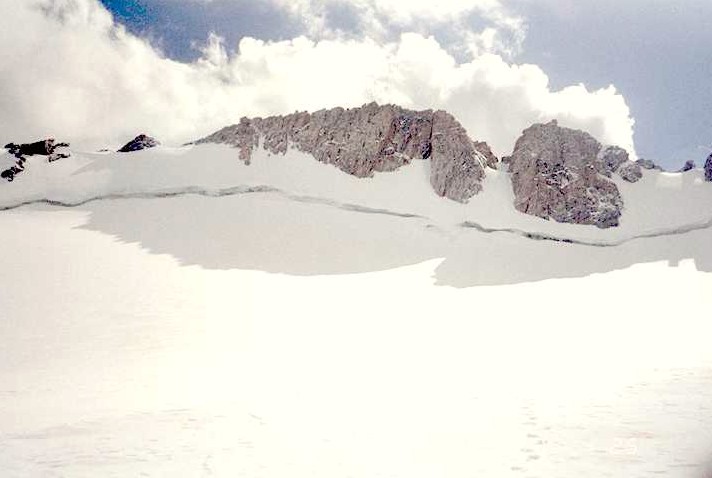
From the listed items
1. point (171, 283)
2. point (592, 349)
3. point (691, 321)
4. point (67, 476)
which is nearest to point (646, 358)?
point (592, 349)

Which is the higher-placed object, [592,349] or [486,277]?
[486,277]

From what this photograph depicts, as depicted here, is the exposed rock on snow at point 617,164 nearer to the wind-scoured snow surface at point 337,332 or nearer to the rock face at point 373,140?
the wind-scoured snow surface at point 337,332

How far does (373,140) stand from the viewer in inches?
1754

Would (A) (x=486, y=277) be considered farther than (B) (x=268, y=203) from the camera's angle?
No

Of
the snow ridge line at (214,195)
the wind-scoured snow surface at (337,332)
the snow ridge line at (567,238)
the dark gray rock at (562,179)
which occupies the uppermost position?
the dark gray rock at (562,179)

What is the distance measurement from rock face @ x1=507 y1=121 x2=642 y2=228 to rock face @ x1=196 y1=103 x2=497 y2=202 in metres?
4.13

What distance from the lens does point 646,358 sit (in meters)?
13.2

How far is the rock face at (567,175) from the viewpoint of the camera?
135ft

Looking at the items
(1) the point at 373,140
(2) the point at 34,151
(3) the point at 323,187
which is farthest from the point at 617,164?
(2) the point at 34,151

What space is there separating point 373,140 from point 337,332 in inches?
1221

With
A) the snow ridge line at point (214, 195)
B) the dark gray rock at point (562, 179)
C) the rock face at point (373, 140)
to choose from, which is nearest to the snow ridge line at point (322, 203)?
the snow ridge line at point (214, 195)

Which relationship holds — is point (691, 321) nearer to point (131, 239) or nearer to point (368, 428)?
Result: point (368, 428)

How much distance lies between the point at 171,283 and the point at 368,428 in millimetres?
17022

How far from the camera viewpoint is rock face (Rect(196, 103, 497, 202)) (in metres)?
43.2
